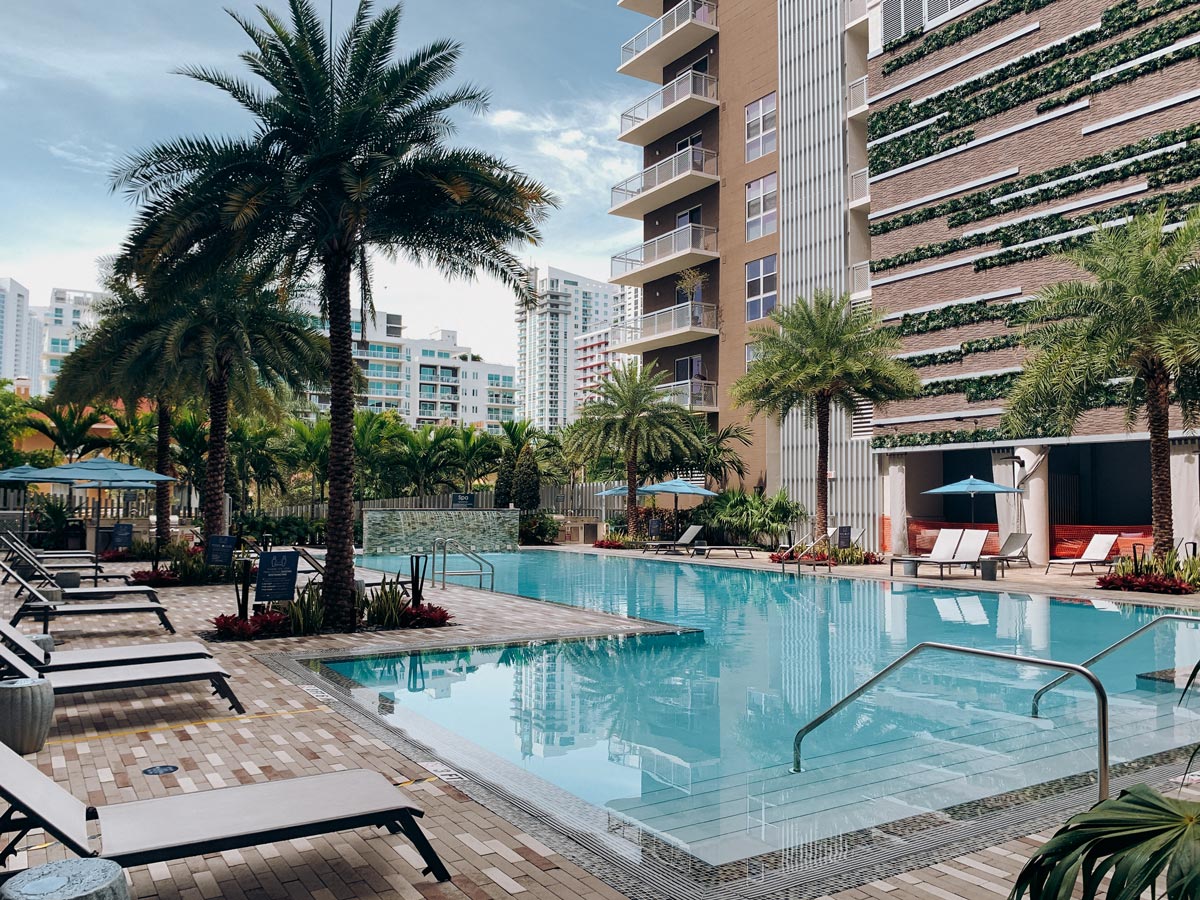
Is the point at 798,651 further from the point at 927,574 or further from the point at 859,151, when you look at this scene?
the point at 859,151

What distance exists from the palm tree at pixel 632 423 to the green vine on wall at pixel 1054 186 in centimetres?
906

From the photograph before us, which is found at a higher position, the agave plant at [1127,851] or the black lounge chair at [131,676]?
the agave plant at [1127,851]

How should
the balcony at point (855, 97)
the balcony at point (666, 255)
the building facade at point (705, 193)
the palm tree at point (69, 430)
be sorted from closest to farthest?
the balcony at point (855, 97)
the building facade at point (705, 193)
the palm tree at point (69, 430)
the balcony at point (666, 255)

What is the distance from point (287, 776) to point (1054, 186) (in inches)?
994

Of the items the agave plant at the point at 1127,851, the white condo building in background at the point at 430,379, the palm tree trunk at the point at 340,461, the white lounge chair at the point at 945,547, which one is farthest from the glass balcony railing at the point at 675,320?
the white condo building in background at the point at 430,379

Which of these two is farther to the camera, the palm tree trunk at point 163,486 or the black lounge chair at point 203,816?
the palm tree trunk at point 163,486

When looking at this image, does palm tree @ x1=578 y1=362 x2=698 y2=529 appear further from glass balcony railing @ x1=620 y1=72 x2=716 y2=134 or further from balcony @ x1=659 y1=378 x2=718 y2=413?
glass balcony railing @ x1=620 y1=72 x2=716 y2=134

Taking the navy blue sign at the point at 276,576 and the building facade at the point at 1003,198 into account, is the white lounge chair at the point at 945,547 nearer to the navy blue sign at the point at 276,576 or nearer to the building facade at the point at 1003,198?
the building facade at the point at 1003,198

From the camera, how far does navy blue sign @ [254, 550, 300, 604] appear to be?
11.7m

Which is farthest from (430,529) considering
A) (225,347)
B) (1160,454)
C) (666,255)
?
(1160,454)

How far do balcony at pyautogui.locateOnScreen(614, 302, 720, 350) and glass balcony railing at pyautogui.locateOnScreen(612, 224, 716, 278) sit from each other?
2.30 metres

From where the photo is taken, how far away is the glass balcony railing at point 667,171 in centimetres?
3772

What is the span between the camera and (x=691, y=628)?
526 inches

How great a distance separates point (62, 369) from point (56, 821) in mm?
21025
